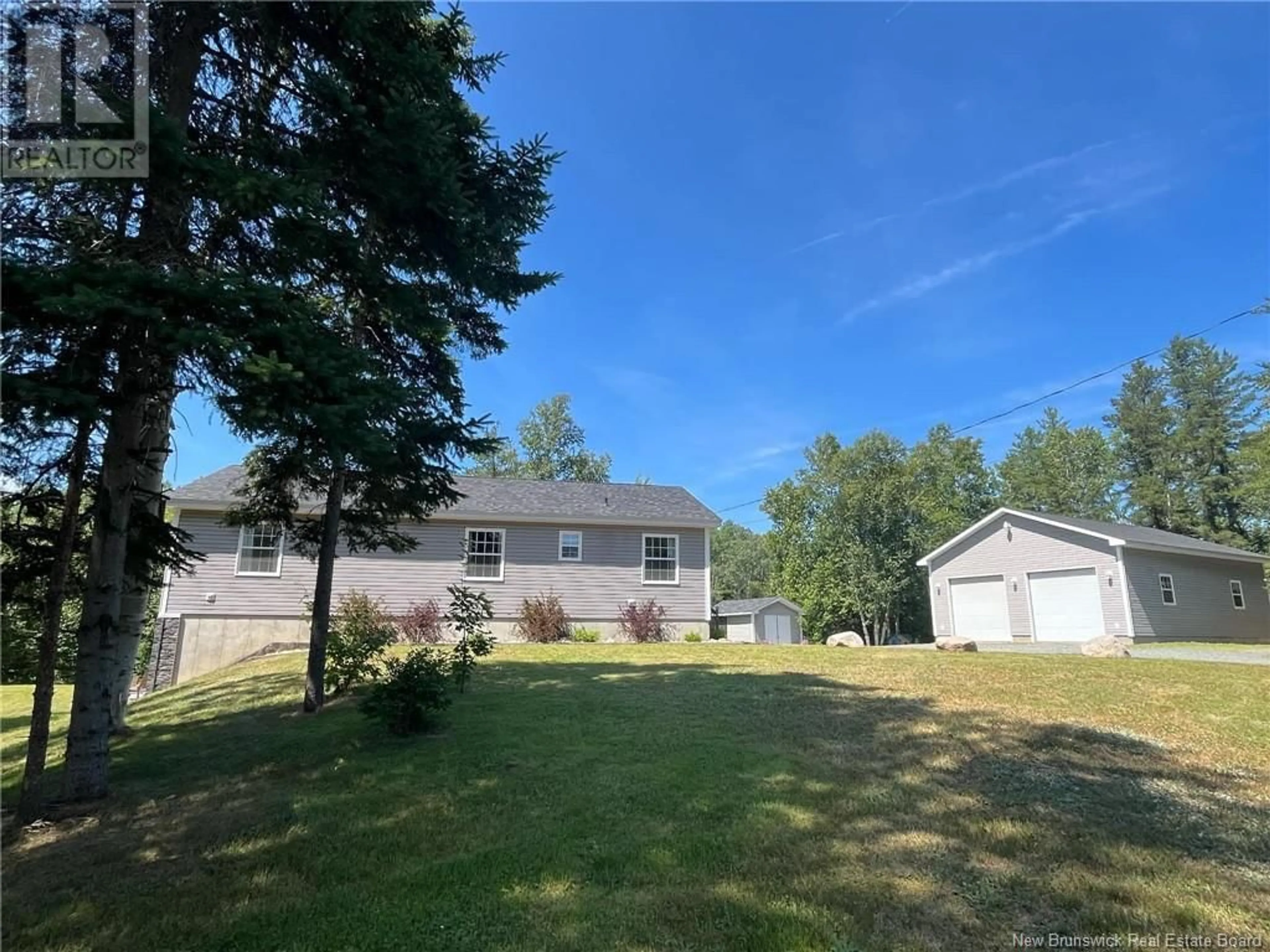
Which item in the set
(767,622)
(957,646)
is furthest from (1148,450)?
(957,646)

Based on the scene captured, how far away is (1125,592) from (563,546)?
15961mm

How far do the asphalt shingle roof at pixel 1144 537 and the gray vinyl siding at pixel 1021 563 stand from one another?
1.58ft

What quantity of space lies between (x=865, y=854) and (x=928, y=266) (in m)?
16.6

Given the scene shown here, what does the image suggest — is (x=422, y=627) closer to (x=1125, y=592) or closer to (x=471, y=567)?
(x=471, y=567)

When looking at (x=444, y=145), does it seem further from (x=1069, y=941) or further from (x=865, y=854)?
(x=1069, y=941)

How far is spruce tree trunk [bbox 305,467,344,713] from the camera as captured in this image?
7453 mm

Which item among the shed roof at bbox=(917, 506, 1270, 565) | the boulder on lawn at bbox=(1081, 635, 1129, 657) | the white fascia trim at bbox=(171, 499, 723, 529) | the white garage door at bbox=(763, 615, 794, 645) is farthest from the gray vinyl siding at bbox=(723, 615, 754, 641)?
the boulder on lawn at bbox=(1081, 635, 1129, 657)

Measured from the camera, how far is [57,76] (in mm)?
4785

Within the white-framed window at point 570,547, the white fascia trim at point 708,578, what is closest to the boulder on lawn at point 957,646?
the white fascia trim at point 708,578

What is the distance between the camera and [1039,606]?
20422mm

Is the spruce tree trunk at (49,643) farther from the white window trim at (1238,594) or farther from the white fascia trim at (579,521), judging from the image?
the white window trim at (1238,594)

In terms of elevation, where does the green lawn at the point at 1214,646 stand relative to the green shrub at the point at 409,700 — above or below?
below

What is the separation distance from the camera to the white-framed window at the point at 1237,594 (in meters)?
21.5

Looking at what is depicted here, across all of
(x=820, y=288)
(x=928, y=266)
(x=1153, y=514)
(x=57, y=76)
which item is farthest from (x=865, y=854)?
(x=1153, y=514)
